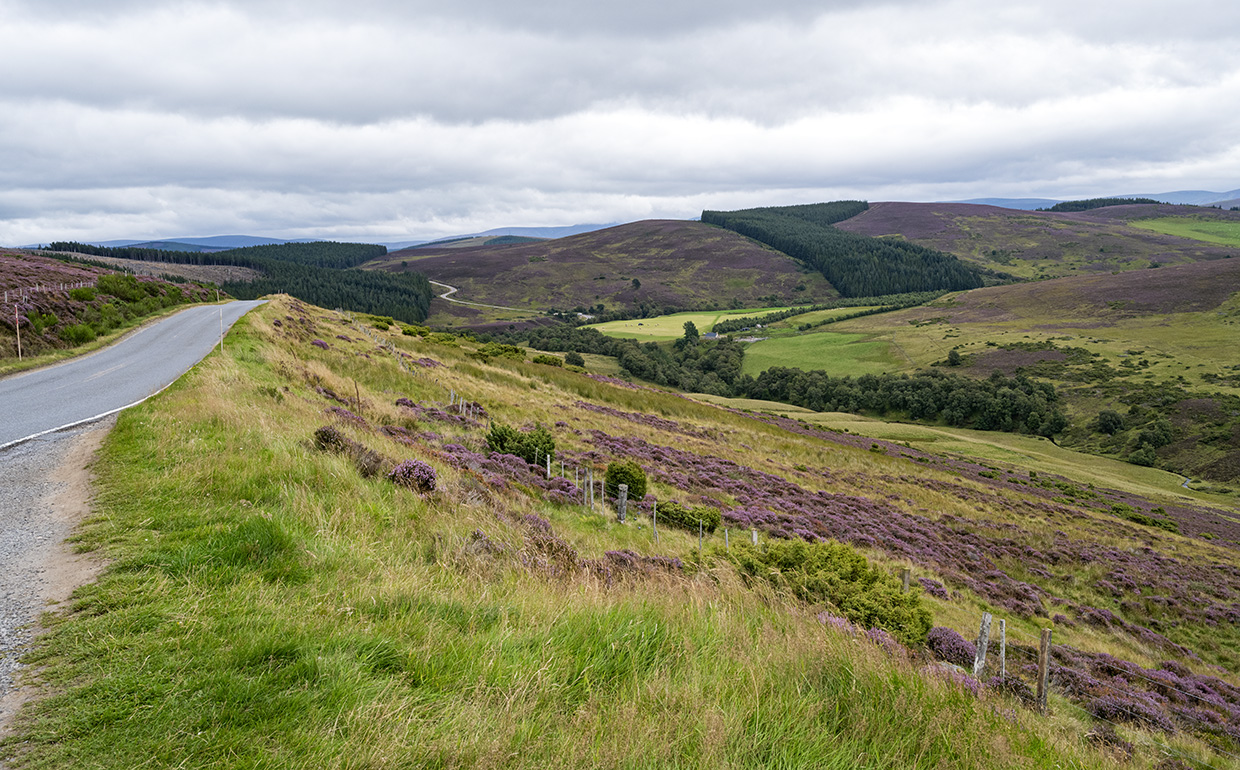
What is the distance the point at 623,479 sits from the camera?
17641 mm

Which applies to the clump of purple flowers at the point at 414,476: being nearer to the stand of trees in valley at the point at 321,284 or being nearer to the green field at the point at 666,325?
the green field at the point at 666,325

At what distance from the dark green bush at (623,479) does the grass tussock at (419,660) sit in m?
9.37

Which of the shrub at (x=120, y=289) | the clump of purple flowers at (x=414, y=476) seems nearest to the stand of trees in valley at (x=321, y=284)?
the shrub at (x=120, y=289)

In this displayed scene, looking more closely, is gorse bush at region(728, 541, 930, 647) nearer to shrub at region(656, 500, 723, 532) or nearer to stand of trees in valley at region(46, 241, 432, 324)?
shrub at region(656, 500, 723, 532)

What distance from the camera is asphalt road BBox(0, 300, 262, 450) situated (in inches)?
466

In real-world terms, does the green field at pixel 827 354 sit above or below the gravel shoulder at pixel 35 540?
below

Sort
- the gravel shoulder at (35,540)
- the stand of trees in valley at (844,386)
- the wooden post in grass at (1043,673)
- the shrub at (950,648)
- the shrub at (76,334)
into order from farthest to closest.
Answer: the stand of trees in valley at (844,386) < the shrub at (76,334) < the shrub at (950,648) < the wooden post in grass at (1043,673) < the gravel shoulder at (35,540)

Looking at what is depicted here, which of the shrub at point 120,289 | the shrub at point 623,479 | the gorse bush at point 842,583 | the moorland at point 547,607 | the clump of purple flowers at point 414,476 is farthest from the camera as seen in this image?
the shrub at point 120,289

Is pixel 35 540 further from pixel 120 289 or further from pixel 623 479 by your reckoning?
pixel 120 289

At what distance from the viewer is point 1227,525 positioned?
38.6 m

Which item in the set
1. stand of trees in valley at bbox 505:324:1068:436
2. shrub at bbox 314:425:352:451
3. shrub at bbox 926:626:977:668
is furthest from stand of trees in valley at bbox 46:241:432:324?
shrub at bbox 926:626:977:668

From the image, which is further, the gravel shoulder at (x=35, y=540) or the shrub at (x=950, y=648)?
the shrub at (x=950, y=648)

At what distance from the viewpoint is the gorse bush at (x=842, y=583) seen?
27.2ft

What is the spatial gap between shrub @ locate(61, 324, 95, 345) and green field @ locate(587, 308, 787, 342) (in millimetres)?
110358
